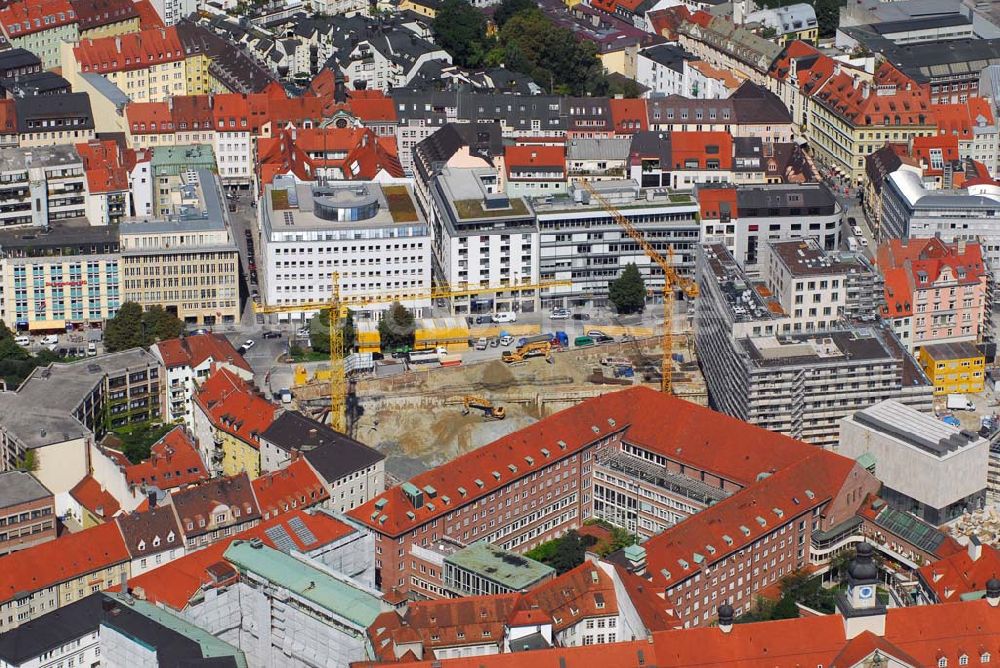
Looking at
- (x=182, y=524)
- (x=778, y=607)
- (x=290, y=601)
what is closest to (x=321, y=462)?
(x=182, y=524)

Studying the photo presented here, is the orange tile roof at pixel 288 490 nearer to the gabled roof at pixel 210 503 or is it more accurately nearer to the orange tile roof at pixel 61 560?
the gabled roof at pixel 210 503

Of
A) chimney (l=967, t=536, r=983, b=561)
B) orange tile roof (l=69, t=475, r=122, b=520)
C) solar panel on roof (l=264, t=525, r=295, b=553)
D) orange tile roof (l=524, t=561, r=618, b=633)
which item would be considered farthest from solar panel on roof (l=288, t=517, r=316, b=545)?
chimney (l=967, t=536, r=983, b=561)

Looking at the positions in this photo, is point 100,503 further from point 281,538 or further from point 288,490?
point 281,538

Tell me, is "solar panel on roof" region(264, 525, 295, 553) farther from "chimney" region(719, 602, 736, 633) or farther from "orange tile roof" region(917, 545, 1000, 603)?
"orange tile roof" region(917, 545, 1000, 603)

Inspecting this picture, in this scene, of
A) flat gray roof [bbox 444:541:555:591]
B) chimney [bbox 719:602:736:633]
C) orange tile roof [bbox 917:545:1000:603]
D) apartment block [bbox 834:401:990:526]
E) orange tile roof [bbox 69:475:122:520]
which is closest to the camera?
chimney [bbox 719:602:736:633]

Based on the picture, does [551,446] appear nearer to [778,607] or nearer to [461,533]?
[461,533]

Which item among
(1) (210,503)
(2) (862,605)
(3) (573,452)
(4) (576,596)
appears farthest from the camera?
(3) (573,452)

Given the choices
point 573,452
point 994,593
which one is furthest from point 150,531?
point 994,593
